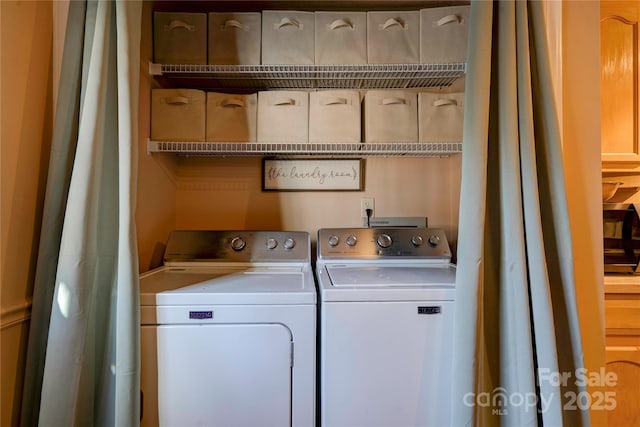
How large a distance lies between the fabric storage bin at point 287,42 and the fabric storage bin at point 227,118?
0.25 meters

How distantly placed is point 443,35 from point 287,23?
0.77m

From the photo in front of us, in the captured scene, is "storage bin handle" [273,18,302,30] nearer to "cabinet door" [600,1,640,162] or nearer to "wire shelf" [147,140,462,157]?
"wire shelf" [147,140,462,157]

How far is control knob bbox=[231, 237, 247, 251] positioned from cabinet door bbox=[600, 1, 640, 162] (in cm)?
209

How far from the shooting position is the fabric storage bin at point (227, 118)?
5.34 feet

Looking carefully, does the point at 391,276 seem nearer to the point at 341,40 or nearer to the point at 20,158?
the point at 341,40

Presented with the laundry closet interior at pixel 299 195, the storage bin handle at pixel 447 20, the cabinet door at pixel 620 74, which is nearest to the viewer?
the storage bin handle at pixel 447 20

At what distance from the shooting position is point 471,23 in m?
1.16

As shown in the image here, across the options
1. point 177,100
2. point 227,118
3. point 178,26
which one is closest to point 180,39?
point 178,26

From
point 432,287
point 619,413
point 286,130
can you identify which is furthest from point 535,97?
point 619,413

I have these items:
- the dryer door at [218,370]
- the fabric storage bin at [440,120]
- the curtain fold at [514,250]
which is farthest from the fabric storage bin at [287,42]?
the dryer door at [218,370]

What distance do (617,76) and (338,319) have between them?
2111mm

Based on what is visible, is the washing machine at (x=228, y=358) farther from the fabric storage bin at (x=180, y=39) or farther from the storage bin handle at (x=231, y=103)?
the fabric storage bin at (x=180, y=39)

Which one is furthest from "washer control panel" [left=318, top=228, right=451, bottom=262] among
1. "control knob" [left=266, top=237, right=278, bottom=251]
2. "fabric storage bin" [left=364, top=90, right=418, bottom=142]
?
"fabric storage bin" [left=364, top=90, right=418, bottom=142]

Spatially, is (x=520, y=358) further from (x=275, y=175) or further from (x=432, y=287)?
(x=275, y=175)
